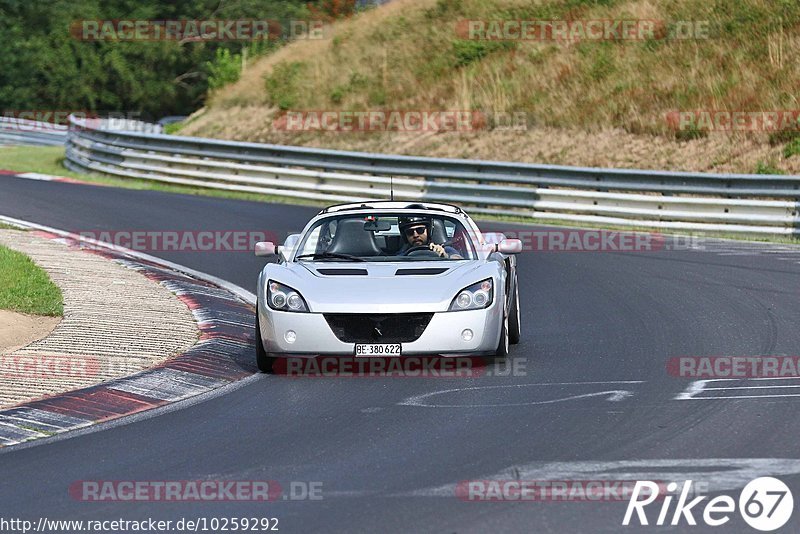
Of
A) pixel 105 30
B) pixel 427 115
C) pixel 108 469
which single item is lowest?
pixel 108 469

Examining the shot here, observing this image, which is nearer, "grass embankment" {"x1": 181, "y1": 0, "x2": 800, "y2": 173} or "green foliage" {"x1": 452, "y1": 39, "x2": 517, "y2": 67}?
"grass embankment" {"x1": 181, "y1": 0, "x2": 800, "y2": 173}

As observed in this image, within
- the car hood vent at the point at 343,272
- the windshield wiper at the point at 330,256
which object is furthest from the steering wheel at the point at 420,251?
the car hood vent at the point at 343,272

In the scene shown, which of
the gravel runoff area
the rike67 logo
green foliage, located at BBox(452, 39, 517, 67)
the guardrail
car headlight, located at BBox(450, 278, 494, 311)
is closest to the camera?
the rike67 logo

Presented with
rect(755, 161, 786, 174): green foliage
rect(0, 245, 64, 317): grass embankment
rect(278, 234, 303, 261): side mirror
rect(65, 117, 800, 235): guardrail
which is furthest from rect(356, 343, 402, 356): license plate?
rect(755, 161, 786, 174): green foliage

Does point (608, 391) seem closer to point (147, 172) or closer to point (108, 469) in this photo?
point (108, 469)

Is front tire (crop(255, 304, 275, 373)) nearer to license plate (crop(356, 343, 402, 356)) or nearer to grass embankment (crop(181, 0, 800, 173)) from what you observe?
license plate (crop(356, 343, 402, 356))

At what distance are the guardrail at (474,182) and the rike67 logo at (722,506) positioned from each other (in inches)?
586

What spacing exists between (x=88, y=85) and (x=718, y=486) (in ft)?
186

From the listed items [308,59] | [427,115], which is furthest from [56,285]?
[308,59]

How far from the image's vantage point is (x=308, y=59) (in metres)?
38.9

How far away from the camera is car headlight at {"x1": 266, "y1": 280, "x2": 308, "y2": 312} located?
1046cm

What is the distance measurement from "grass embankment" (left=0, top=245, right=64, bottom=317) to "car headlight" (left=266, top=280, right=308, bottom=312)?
3.07 metres

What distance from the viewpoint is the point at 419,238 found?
11.7 metres

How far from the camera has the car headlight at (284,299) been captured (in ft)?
34.3
